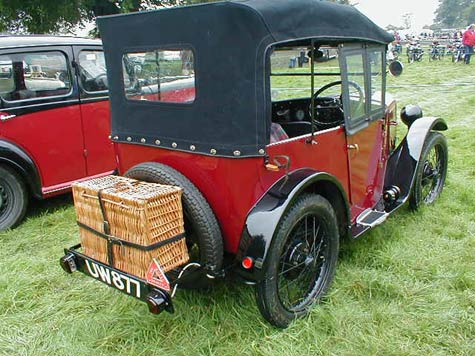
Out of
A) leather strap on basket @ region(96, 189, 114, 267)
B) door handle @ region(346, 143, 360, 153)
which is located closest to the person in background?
door handle @ region(346, 143, 360, 153)

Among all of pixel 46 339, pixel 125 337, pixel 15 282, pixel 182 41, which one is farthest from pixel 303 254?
pixel 15 282

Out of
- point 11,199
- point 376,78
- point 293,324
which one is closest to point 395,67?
point 376,78

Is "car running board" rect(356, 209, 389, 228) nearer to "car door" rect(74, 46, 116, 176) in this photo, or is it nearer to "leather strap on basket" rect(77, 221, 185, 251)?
"leather strap on basket" rect(77, 221, 185, 251)

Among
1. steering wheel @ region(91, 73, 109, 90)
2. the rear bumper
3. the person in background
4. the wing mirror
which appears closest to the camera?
the rear bumper

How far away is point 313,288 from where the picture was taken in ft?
9.45

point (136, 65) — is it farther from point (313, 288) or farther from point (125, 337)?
point (313, 288)

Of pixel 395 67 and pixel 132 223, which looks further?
pixel 395 67

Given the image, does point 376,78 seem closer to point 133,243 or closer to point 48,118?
point 133,243

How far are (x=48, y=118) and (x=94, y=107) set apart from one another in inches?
20.9

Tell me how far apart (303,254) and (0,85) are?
3.28m

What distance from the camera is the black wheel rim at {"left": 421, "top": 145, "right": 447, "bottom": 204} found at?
437cm

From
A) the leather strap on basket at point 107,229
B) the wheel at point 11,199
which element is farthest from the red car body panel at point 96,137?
the leather strap on basket at point 107,229

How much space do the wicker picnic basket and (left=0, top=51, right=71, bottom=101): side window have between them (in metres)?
2.28

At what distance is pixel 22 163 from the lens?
4211 mm
